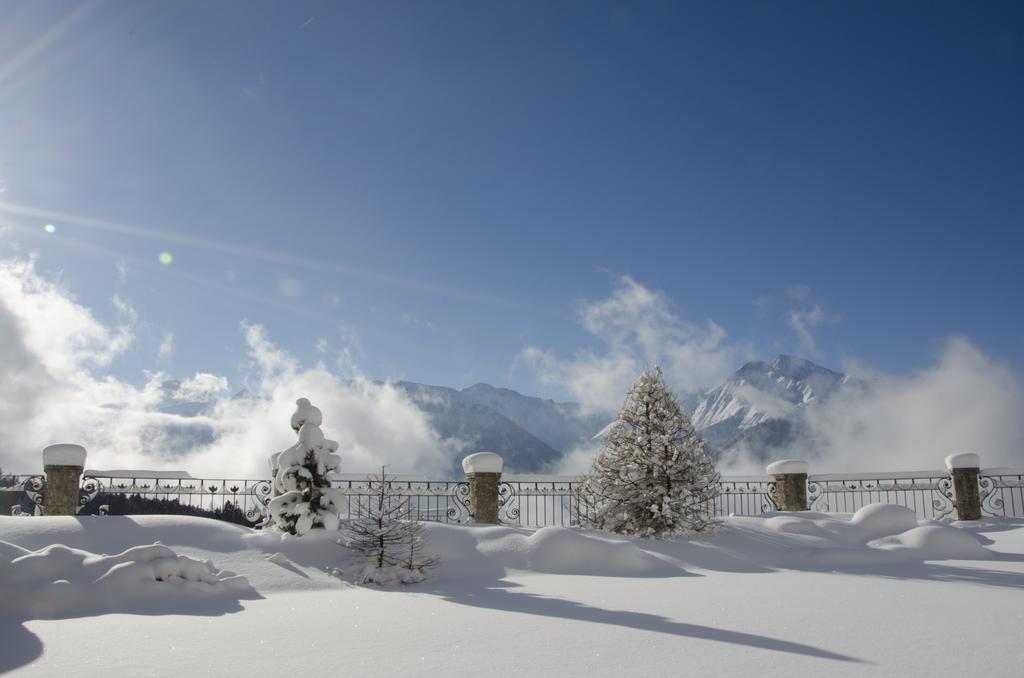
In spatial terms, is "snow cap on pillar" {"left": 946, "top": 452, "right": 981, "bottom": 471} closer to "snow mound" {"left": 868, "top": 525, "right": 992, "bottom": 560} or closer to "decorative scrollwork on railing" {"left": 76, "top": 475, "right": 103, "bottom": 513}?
"snow mound" {"left": 868, "top": 525, "right": 992, "bottom": 560}

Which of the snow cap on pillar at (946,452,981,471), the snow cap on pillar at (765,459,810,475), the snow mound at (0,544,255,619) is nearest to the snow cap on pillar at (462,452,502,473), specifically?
the snow mound at (0,544,255,619)

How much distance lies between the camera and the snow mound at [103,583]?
7734 mm

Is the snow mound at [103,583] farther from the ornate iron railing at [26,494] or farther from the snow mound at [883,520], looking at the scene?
the snow mound at [883,520]

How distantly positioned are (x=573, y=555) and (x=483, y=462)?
4345 mm

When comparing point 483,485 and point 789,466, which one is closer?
point 483,485

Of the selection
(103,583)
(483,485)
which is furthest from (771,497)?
(103,583)

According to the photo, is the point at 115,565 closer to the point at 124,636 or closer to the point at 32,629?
the point at 32,629

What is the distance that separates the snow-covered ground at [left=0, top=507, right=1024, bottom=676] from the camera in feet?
16.8

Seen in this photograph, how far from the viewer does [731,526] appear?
584 inches

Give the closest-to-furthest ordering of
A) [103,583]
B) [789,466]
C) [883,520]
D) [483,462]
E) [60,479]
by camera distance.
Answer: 1. [103,583]
2. [60,479]
3. [883,520]
4. [483,462]
5. [789,466]

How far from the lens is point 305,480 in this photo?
41.9 feet

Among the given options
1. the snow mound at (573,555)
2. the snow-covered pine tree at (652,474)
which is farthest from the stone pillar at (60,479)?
the snow-covered pine tree at (652,474)

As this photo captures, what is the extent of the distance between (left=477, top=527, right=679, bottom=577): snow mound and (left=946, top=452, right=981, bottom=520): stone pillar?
1015 centimetres

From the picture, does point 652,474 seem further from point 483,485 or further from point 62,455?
point 62,455
